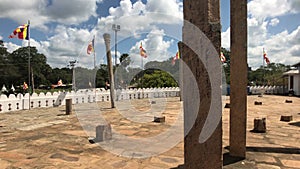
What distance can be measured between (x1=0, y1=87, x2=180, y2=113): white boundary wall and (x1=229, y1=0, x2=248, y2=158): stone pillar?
12.6 meters

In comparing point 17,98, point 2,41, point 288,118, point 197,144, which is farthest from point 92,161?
point 2,41

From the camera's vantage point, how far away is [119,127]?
Answer: 7.25 metres

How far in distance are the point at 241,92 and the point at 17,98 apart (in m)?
13.3

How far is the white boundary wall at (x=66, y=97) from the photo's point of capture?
1293cm

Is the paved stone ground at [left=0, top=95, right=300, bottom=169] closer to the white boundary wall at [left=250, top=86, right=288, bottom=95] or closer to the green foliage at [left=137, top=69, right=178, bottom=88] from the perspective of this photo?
the white boundary wall at [left=250, top=86, right=288, bottom=95]

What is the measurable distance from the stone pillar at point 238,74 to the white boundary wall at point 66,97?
12.6 meters

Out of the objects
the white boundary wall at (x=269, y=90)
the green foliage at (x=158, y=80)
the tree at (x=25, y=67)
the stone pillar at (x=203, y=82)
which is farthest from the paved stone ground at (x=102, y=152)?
the tree at (x=25, y=67)

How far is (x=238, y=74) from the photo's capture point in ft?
13.3

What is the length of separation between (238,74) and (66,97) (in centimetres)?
1449

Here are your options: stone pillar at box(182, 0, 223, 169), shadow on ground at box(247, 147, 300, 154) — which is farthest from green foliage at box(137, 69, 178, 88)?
stone pillar at box(182, 0, 223, 169)

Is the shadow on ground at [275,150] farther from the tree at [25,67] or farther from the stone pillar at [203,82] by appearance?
the tree at [25,67]

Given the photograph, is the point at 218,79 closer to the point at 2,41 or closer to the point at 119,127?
the point at 119,127

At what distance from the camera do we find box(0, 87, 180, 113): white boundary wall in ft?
42.4

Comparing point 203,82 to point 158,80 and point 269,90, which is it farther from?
point 158,80
